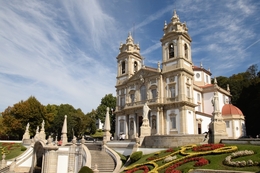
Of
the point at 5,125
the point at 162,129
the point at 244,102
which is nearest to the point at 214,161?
the point at 162,129

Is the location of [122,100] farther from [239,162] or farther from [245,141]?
[239,162]

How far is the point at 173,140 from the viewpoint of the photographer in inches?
750

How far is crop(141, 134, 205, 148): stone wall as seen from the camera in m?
18.3

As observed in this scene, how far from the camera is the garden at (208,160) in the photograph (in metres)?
11.3

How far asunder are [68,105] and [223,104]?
42207 millimetres

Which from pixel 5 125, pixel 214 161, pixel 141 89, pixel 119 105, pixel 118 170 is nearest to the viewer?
pixel 214 161

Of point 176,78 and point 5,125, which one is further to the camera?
point 5,125

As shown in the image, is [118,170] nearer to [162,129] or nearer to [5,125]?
[162,129]

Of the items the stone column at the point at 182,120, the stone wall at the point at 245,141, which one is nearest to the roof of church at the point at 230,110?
the stone column at the point at 182,120

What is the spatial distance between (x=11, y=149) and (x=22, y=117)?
11.4m

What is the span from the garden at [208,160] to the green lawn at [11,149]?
25.6 metres

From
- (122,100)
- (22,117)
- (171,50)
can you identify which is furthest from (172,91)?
(22,117)

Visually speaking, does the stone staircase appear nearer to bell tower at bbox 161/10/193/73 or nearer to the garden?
the garden

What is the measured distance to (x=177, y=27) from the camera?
3706cm
